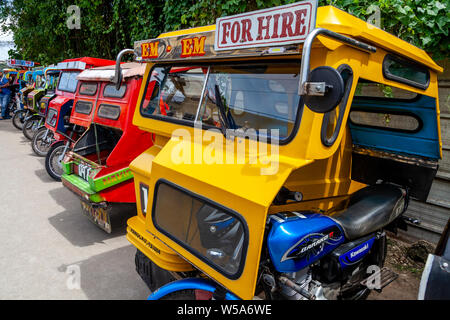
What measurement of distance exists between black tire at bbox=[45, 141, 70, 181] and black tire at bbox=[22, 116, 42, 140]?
3.63m

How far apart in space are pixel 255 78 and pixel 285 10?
520mm

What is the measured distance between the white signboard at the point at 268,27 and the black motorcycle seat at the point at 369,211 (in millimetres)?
1159

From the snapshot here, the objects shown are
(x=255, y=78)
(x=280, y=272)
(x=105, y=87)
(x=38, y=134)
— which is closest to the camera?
(x=280, y=272)

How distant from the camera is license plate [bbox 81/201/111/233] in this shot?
12.6 feet

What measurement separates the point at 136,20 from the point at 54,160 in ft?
12.7

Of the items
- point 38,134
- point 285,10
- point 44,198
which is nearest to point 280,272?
point 285,10

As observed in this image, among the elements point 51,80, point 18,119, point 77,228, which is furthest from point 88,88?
point 18,119

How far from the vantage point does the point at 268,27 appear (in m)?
1.54

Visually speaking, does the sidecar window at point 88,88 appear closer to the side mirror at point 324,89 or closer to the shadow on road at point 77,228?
the shadow on road at point 77,228

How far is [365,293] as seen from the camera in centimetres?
247

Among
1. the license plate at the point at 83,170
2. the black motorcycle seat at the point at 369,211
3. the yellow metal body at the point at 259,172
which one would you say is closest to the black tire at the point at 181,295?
the yellow metal body at the point at 259,172

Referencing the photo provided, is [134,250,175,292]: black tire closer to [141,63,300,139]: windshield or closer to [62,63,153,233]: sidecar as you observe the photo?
[141,63,300,139]: windshield

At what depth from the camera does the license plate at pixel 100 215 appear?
3.85 m

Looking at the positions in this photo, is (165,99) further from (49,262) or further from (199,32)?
(49,262)
